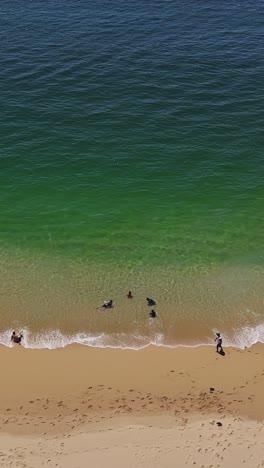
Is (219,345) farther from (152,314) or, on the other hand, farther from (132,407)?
(132,407)

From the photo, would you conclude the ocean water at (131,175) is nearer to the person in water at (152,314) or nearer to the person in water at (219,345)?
the person in water at (152,314)

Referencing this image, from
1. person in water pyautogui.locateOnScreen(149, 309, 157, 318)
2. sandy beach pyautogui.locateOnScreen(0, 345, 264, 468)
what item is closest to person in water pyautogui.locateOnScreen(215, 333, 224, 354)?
sandy beach pyautogui.locateOnScreen(0, 345, 264, 468)

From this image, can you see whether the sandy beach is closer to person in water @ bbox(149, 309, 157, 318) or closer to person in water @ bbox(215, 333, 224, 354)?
person in water @ bbox(215, 333, 224, 354)

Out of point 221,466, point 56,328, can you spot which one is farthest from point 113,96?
point 221,466

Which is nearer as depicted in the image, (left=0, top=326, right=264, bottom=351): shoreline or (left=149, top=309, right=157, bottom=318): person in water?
(left=0, top=326, right=264, bottom=351): shoreline

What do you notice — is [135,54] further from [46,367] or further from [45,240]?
[46,367]

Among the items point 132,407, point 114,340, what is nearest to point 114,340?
point 114,340
